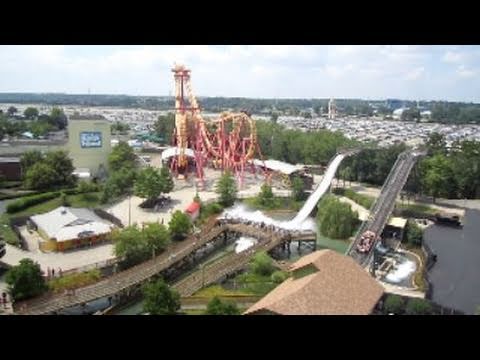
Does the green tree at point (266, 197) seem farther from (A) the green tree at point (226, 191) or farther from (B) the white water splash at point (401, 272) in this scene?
(B) the white water splash at point (401, 272)

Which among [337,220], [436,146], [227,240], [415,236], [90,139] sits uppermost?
[90,139]

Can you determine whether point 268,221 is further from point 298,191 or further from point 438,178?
point 438,178

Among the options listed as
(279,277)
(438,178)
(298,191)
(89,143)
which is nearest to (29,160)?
(89,143)

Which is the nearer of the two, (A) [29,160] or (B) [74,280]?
(B) [74,280]

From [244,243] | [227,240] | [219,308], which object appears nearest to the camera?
[219,308]
